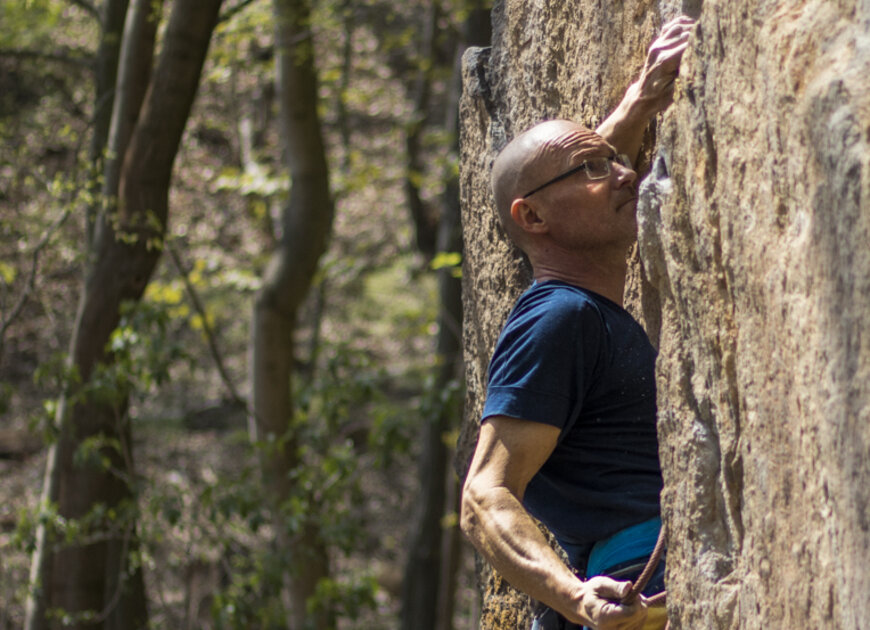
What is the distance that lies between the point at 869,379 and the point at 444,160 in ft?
22.3

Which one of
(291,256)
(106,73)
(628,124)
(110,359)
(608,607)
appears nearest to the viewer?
(608,607)

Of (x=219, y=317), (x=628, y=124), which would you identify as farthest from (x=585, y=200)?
(x=219, y=317)

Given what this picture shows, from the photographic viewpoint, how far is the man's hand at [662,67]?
217 centimetres

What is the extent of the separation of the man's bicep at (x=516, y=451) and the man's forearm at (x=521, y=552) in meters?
0.03

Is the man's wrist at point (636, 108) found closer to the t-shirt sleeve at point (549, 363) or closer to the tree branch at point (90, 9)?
the t-shirt sleeve at point (549, 363)

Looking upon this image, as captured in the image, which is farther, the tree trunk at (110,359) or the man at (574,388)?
the tree trunk at (110,359)

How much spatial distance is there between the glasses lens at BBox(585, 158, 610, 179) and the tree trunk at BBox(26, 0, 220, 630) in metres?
3.60

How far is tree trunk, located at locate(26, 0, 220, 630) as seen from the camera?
5.37 metres

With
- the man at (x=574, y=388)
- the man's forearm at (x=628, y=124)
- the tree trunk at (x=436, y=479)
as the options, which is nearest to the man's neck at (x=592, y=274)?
the man at (x=574, y=388)

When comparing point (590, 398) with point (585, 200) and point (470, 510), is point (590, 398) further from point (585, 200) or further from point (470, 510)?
point (585, 200)

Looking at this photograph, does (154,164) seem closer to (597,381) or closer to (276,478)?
(276,478)

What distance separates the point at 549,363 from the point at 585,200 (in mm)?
426

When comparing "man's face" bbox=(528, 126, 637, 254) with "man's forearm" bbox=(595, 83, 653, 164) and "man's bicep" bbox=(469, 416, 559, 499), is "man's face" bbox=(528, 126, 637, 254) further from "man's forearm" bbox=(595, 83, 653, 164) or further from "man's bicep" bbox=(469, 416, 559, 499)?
"man's bicep" bbox=(469, 416, 559, 499)

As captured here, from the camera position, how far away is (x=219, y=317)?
1117 cm
